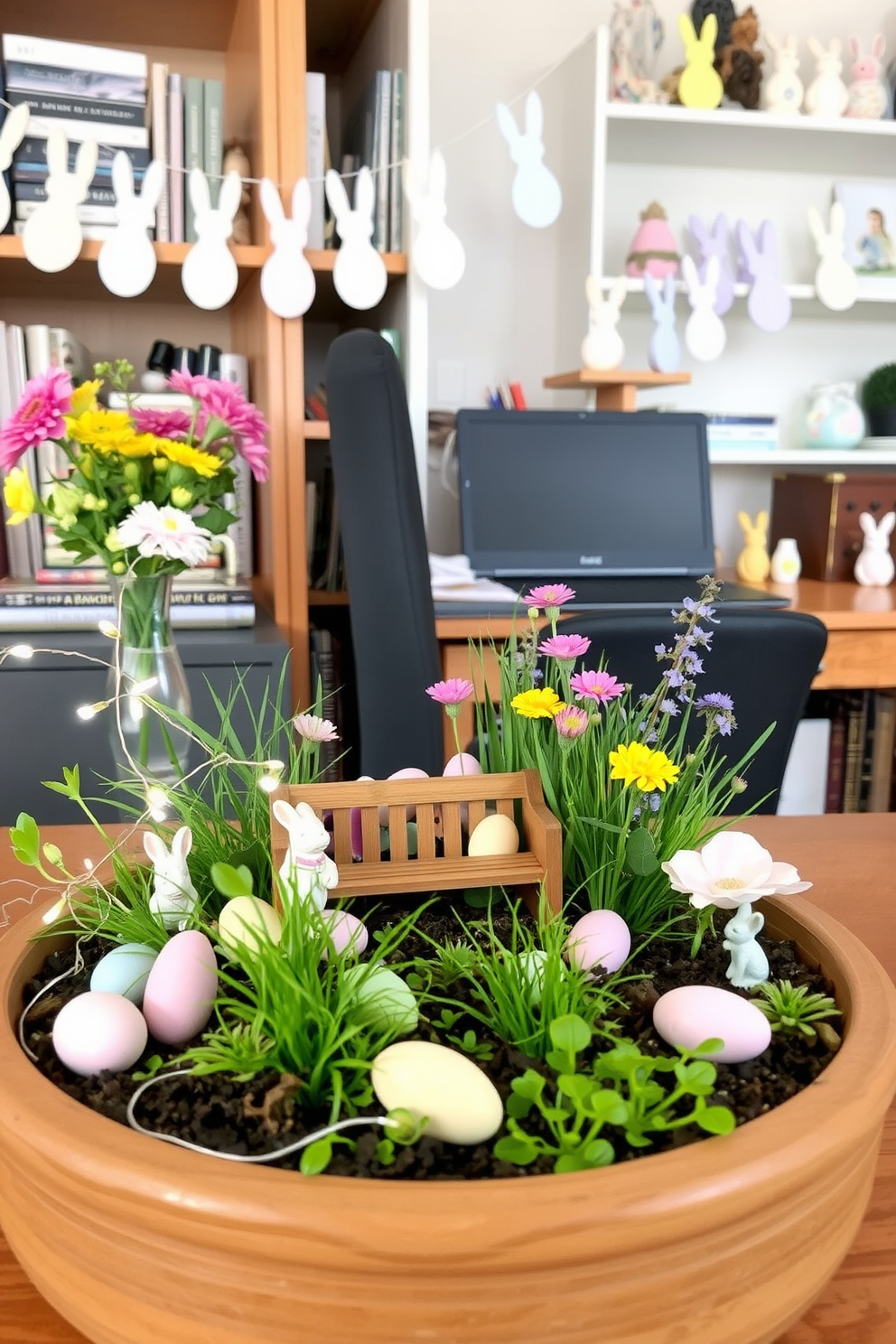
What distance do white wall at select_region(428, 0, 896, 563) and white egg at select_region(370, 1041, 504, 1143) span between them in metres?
2.10

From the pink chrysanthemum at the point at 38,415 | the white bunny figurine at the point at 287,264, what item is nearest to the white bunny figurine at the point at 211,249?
the white bunny figurine at the point at 287,264

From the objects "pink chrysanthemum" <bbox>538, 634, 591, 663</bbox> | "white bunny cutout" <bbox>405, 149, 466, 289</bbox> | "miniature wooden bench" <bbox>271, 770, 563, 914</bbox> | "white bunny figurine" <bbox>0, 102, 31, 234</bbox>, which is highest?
"white bunny figurine" <bbox>0, 102, 31, 234</bbox>

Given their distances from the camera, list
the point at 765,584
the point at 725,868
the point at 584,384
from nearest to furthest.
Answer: the point at 725,868
the point at 584,384
the point at 765,584

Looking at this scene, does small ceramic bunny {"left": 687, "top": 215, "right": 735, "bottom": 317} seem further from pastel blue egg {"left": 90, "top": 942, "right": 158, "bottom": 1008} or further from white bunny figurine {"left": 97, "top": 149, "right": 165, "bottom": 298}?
pastel blue egg {"left": 90, "top": 942, "right": 158, "bottom": 1008}

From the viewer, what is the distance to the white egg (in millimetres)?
334

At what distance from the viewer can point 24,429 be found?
39.0 inches

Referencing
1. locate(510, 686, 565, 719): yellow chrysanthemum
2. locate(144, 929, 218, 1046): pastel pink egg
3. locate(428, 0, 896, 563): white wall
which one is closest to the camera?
locate(144, 929, 218, 1046): pastel pink egg

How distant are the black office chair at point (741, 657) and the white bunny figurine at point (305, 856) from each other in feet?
2.03

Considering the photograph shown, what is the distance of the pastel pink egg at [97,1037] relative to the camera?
376 mm

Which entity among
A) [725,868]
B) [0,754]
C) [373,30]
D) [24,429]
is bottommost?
[0,754]

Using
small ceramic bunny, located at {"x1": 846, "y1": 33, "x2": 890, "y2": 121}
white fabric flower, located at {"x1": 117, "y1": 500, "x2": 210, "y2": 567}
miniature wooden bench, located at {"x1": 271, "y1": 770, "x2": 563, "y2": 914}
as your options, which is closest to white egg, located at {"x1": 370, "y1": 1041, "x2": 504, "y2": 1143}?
miniature wooden bench, located at {"x1": 271, "y1": 770, "x2": 563, "y2": 914}

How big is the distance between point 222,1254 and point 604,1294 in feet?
0.34

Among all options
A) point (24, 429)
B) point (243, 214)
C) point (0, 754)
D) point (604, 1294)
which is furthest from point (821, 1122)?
point (243, 214)

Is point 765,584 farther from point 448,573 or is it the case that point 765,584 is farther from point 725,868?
point 725,868
